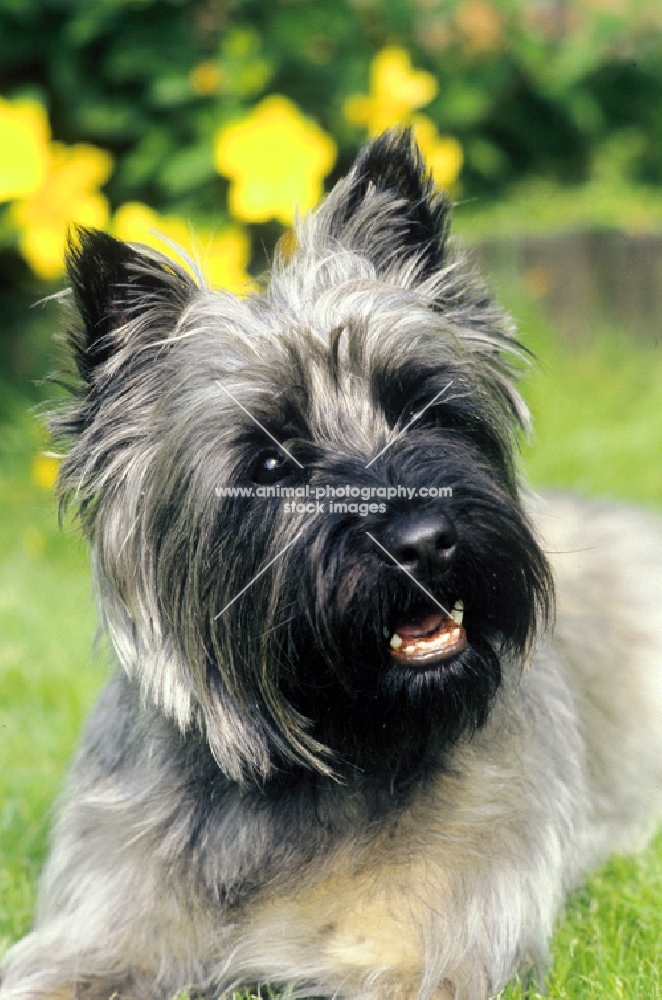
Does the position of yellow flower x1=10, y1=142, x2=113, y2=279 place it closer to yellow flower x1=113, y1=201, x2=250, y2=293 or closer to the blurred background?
the blurred background

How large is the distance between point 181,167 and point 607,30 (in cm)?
265

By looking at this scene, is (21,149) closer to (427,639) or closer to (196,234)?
(196,234)

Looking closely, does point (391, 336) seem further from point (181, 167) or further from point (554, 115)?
point (554, 115)

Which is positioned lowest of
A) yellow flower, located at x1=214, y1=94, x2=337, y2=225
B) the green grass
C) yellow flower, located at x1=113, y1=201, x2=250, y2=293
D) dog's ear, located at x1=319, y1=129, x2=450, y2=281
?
the green grass

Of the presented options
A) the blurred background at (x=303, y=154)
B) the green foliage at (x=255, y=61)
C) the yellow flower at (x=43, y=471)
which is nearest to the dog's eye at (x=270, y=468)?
the blurred background at (x=303, y=154)

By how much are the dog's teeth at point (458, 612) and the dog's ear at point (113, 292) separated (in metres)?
0.94

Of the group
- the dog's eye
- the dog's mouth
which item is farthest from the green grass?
the dog's mouth

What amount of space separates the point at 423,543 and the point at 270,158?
471 cm

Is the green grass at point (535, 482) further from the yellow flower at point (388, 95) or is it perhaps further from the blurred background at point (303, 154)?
the yellow flower at point (388, 95)

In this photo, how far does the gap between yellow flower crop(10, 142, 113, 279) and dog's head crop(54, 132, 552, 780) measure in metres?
3.89

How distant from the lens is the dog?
264 centimetres

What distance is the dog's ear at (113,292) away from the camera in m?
2.81

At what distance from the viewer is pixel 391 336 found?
110 inches

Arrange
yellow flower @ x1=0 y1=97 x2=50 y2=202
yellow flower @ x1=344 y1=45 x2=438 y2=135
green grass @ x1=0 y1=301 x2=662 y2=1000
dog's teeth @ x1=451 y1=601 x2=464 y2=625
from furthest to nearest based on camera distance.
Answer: yellow flower @ x1=344 y1=45 x2=438 y2=135, yellow flower @ x1=0 y1=97 x2=50 y2=202, green grass @ x1=0 y1=301 x2=662 y2=1000, dog's teeth @ x1=451 y1=601 x2=464 y2=625
